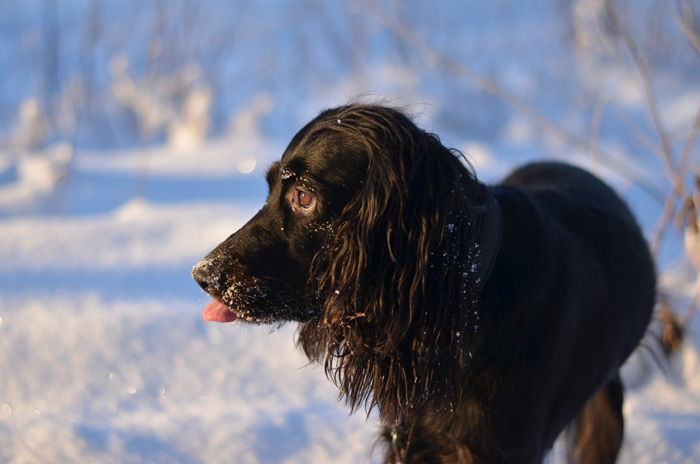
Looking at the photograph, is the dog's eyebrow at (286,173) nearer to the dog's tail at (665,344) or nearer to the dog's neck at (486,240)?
the dog's neck at (486,240)

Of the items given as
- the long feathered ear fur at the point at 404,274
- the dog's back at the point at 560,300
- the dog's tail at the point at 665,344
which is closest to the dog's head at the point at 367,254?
the long feathered ear fur at the point at 404,274

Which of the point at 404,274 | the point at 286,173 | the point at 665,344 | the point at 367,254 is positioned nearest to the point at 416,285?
the point at 404,274

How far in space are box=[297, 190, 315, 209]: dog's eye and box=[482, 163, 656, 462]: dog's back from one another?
528 millimetres

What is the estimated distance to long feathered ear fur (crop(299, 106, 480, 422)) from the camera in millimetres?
1530

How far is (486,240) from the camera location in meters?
1.56

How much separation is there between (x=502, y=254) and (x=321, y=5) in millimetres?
11404

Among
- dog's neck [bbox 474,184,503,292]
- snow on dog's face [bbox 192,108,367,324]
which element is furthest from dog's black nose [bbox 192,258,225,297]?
dog's neck [bbox 474,184,503,292]

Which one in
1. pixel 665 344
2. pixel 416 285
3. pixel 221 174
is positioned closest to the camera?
pixel 416 285

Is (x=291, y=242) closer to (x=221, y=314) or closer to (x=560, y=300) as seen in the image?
(x=221, y=314)

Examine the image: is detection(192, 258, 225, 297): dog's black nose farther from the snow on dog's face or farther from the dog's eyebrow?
the dog's eyebrow

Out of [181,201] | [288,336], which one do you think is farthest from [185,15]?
[288,336]

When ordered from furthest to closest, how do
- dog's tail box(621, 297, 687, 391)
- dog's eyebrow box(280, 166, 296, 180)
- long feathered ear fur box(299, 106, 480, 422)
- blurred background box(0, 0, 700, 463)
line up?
dog's tail box(621, 297, 687, 391) < blurred background box(0, 0, 700, 463) < dog's eyebrow box(280, 166, 296, 180) < long feathered ear fur box(299, 106, 480, 422)

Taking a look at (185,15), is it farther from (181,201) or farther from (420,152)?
(420,152)

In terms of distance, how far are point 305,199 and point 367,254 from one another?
0.75 ft
